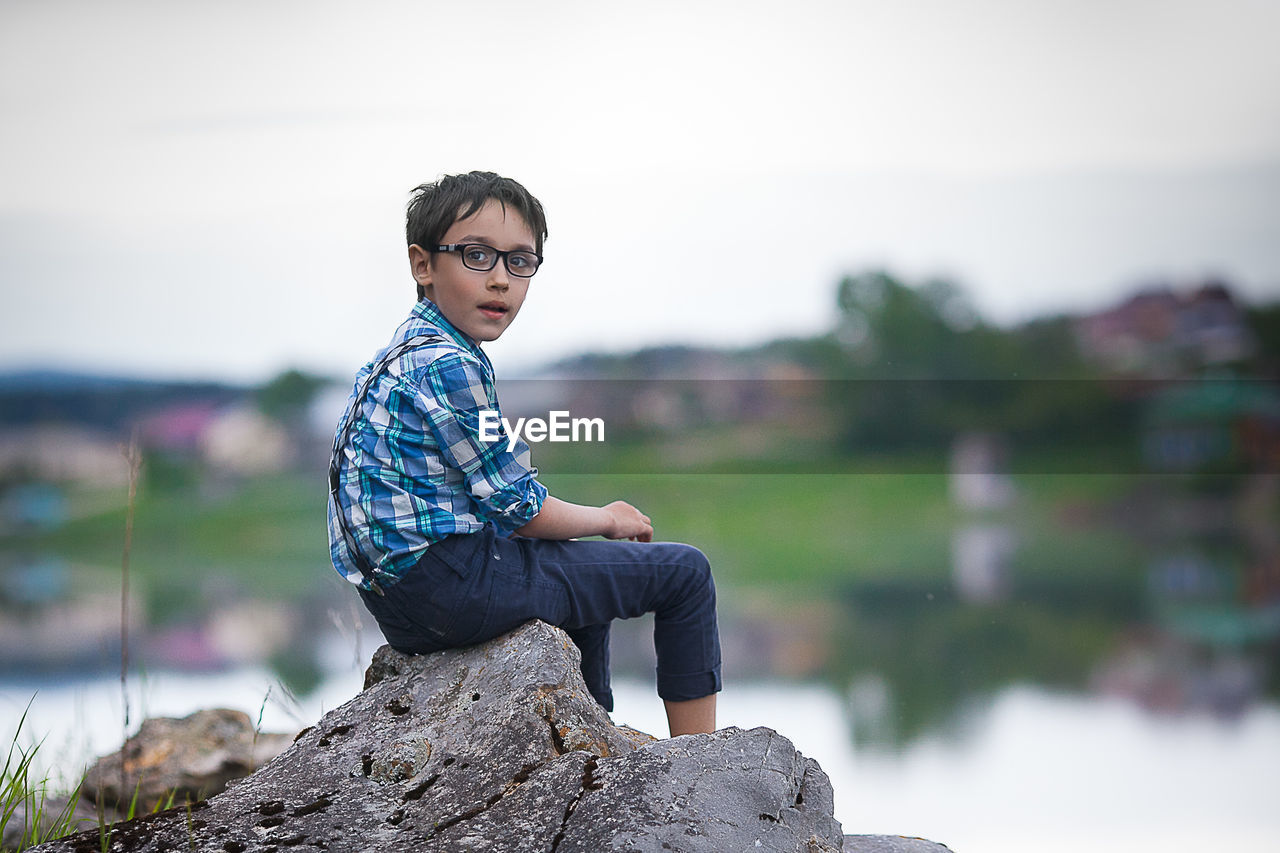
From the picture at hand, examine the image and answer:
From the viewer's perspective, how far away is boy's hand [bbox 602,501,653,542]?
1873 mm

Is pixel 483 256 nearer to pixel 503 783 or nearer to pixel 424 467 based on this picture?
pixel 424 467

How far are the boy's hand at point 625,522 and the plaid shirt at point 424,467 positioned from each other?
15cm

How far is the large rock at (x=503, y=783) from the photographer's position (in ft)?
4.50

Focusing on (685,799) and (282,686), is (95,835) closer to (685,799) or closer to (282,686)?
(685,799)

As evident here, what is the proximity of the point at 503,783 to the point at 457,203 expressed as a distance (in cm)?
87

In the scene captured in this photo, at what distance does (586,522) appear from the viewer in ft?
5.98

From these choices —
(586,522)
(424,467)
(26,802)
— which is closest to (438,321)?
(424,467)

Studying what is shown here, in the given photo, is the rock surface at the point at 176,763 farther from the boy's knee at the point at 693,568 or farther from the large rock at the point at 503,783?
the boy's knee at the point at 693,568

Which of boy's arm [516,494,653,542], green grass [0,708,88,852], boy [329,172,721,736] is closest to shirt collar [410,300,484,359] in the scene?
boy [329,172,721,736]

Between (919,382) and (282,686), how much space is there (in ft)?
29.3

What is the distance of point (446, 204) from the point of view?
187 centimetres

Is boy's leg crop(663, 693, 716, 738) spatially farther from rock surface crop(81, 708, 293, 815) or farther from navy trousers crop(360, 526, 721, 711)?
rock surface crop(81, 708, 293, 815)

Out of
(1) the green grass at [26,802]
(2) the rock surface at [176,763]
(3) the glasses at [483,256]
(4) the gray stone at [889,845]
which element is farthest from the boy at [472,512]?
(2) the rock surface at [176,763]

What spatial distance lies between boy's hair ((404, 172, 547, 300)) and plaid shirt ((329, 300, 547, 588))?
0.22 metres
